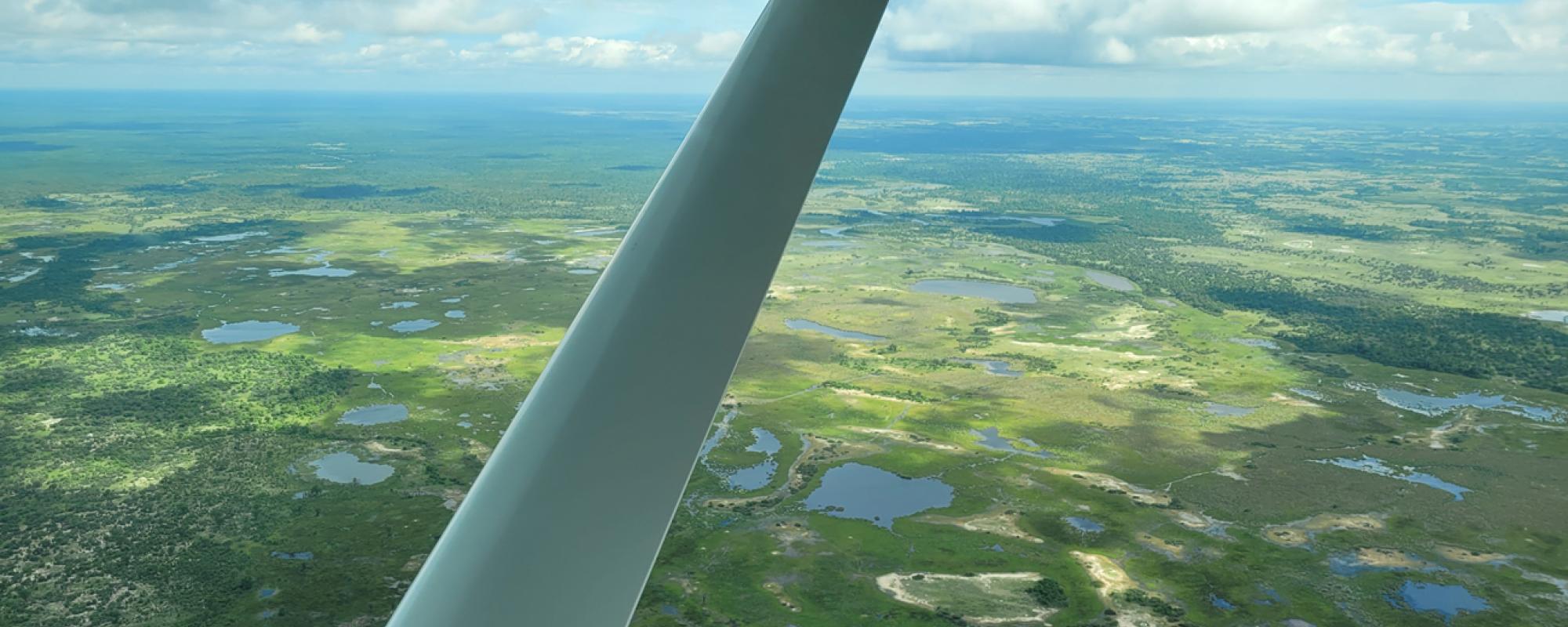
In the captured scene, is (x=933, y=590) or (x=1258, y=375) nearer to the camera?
(x=933, y=590)

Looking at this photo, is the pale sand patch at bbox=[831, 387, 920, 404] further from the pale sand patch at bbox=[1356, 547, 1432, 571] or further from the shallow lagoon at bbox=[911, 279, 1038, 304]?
the shallow lagoon at bbox=[911, 279, 1038, 304]

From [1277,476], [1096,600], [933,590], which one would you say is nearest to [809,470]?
[933,590]

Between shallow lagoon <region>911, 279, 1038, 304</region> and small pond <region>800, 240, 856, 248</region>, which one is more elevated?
small pond <region>800, 240, 856, 248</region>

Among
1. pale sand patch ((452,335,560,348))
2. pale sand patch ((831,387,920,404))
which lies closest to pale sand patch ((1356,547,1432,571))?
pale sand patch ((831,387,920,404))

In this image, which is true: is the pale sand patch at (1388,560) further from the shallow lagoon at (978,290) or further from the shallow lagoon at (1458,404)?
the shallow lagoon at (978,290)

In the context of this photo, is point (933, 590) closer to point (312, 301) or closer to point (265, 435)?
point (265, 435)

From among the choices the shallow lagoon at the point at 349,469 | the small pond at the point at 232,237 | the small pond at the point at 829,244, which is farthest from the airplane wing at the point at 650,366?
the small pond at the point at 232,237
